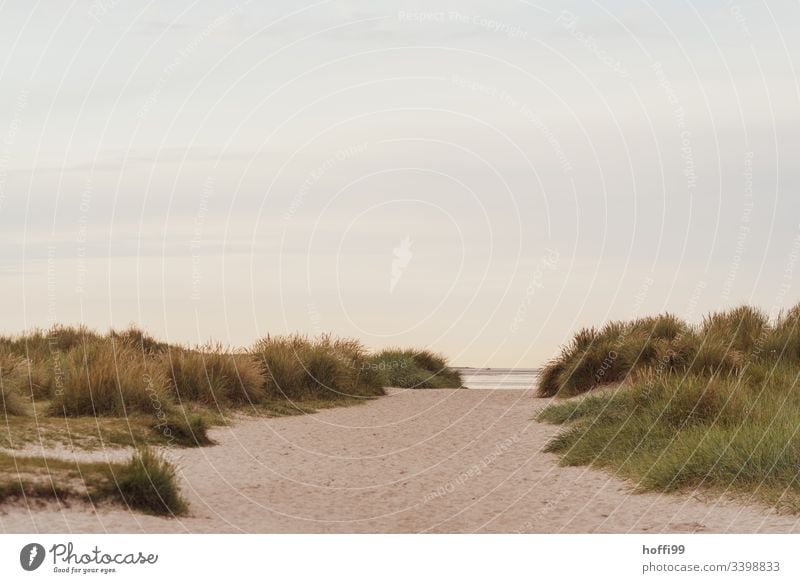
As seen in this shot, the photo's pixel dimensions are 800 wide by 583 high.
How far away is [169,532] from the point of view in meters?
9.74

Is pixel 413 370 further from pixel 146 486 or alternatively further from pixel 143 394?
pixel 146 486

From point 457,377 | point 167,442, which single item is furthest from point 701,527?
point 457,377

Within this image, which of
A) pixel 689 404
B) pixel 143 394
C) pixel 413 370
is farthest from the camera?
pixel 413 370

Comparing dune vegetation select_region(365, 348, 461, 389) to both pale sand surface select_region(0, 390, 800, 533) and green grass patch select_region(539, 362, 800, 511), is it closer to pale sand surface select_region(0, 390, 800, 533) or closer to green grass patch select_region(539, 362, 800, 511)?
pale sand surface select_region(0, 390, 800, 533)

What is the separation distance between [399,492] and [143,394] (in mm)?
5587

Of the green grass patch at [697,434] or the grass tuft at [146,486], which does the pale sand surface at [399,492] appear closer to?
the grass tuft at [146,486]

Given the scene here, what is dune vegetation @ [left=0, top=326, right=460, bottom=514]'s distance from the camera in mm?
10250

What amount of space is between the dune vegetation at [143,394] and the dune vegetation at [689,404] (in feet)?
18.2

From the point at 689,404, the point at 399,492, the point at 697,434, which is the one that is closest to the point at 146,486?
the point at 399,492

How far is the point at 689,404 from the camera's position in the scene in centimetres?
1420

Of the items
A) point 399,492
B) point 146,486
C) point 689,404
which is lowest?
point 399,492

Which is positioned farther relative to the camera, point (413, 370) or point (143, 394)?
point (413, 370)

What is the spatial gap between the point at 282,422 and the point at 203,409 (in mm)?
1567

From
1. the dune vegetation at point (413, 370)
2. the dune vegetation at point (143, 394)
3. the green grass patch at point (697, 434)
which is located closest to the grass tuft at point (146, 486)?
the dune vegetation at point (143, 394)
